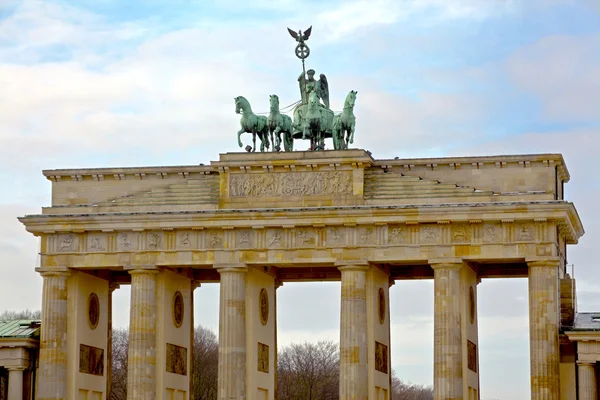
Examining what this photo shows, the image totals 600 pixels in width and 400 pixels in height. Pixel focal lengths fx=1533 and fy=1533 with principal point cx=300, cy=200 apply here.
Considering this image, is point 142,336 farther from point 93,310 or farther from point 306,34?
point 306,34

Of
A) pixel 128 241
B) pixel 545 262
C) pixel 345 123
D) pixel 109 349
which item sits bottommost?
pixel 109 349

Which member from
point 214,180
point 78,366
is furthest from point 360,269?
point 78,366

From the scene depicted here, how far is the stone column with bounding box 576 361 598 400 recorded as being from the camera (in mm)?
61375

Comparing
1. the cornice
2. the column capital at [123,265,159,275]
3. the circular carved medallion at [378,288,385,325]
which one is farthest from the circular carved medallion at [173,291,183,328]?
the circular carved medallion at [378,288,385,325]

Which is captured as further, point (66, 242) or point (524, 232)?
point (66, 242)

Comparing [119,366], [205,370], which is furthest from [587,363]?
[119,366]

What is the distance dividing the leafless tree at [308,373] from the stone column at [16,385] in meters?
48.3

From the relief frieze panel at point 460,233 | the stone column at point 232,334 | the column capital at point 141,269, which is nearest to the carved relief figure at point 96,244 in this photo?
the column capital at point 141,269

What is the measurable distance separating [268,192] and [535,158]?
37.6 feet

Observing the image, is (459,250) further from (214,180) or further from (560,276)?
(214,180)

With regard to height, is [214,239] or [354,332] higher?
[214,239]

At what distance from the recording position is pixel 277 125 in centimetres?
6681

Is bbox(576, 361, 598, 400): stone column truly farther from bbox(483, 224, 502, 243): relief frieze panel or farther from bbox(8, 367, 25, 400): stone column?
bbox(8, 367, 25, 400): stone column

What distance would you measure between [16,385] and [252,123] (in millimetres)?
15606
